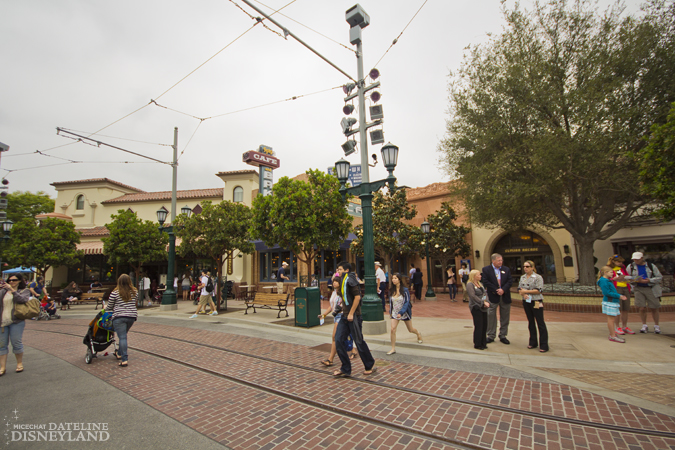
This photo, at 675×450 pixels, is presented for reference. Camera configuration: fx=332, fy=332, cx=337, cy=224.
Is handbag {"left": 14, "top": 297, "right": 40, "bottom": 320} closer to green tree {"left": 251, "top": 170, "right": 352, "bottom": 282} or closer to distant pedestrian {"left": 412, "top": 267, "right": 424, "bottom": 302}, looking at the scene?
green tree {"left": 251, "top": 170, "right": 352, "bottom": 282}

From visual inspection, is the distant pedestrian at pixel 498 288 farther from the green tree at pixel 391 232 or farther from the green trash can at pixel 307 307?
the green tree at pixel 391 232

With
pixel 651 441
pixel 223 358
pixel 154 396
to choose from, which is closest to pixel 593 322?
pixel 651 441

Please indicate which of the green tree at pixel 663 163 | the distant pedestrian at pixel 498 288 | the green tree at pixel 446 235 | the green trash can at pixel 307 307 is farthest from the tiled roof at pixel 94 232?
the green tree at pixel 663 163

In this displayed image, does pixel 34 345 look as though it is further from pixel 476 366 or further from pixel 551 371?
pixel 551 371

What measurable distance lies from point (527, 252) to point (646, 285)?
14561 mm

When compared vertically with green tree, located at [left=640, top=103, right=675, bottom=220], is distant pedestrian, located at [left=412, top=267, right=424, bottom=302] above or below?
below

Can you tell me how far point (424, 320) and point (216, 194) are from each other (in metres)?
19.4

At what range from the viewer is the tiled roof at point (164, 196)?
2520cm

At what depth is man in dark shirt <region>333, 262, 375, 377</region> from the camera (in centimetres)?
532

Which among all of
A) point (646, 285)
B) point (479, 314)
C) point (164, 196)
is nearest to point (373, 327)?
point (479, 314)

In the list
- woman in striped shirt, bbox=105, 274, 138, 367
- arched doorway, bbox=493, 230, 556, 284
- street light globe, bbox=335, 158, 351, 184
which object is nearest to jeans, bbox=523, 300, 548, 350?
street light globe, bbox=335, 158, 351, 184

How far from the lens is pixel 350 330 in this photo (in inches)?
214

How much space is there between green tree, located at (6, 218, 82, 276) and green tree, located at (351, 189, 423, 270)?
17666 millimetres

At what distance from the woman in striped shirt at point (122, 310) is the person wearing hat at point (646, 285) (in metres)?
10.9
